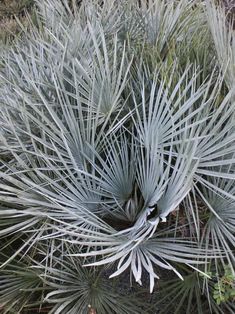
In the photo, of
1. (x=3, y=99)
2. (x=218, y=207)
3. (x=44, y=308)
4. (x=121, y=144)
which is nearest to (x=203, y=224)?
(x=218, y=207)

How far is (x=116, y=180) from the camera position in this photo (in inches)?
62.7

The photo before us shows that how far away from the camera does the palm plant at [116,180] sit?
1.43 m

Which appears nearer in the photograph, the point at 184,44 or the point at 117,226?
the point at 117,226

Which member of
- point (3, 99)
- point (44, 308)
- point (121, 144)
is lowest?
point (44, 308)

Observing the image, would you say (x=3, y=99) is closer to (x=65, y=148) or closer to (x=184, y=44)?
(x=65, y=148)

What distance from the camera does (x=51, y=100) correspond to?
6.00ft

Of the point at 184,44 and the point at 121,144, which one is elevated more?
the point at 184,44

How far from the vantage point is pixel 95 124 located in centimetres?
161

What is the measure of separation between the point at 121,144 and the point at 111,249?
51 centimetres

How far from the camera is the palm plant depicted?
4.68ft

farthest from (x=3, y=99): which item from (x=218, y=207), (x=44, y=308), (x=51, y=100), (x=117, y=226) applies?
(x=218, y=207)

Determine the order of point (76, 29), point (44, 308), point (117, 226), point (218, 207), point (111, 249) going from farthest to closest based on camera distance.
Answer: point (76, 29)
point (44, 308)
point (117, 226)
point (218, 207)
point (111, 249)

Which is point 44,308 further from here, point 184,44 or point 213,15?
point 213,15

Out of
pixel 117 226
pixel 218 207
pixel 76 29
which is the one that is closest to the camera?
pixel 218 207
